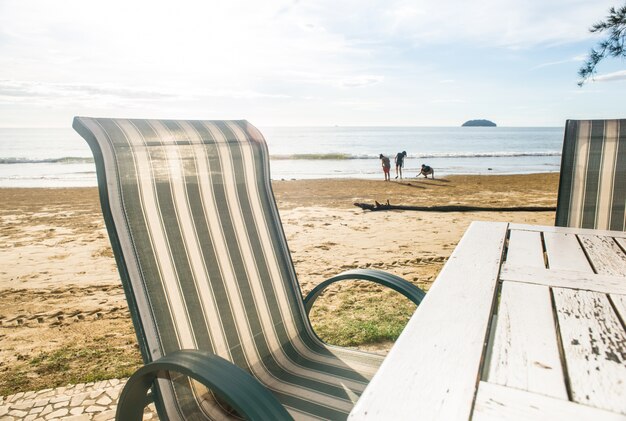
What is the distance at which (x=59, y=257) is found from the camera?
18.1ft

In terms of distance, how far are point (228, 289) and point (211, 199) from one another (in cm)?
39

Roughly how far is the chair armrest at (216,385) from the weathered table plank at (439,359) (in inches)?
12.9

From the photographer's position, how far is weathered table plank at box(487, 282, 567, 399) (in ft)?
2.39

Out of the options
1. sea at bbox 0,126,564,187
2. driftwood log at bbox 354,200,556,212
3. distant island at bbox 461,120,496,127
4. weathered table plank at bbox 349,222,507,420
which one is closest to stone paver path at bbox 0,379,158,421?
weathered table plank at bbox 349,222,507,420

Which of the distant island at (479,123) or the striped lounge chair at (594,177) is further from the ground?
the distant island at (479,123)

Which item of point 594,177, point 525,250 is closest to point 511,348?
point 525,250

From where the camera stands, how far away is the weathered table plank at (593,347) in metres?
0.69

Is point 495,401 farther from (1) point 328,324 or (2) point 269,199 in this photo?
(1) point 328,324

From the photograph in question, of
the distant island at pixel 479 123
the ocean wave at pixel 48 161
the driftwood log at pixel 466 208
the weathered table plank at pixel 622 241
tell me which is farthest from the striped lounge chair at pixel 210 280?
the distant island at pixel 479 123

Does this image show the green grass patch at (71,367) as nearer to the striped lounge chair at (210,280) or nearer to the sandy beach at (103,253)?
the sandy beach at (103,253)

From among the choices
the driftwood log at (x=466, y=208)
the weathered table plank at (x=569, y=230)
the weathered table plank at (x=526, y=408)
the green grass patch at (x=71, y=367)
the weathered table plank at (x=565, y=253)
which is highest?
the weathered table plank at (x=569, y=230)

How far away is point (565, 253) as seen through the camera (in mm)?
1561

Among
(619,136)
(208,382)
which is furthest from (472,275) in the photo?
(619,136)

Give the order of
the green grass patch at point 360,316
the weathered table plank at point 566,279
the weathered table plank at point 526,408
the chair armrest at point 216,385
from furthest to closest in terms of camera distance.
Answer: the green grass patch at point 360,316 → the weathered table plank at point 566,279 → the chair armrest at point 216,385 → the weathered table plank at point 526,408
